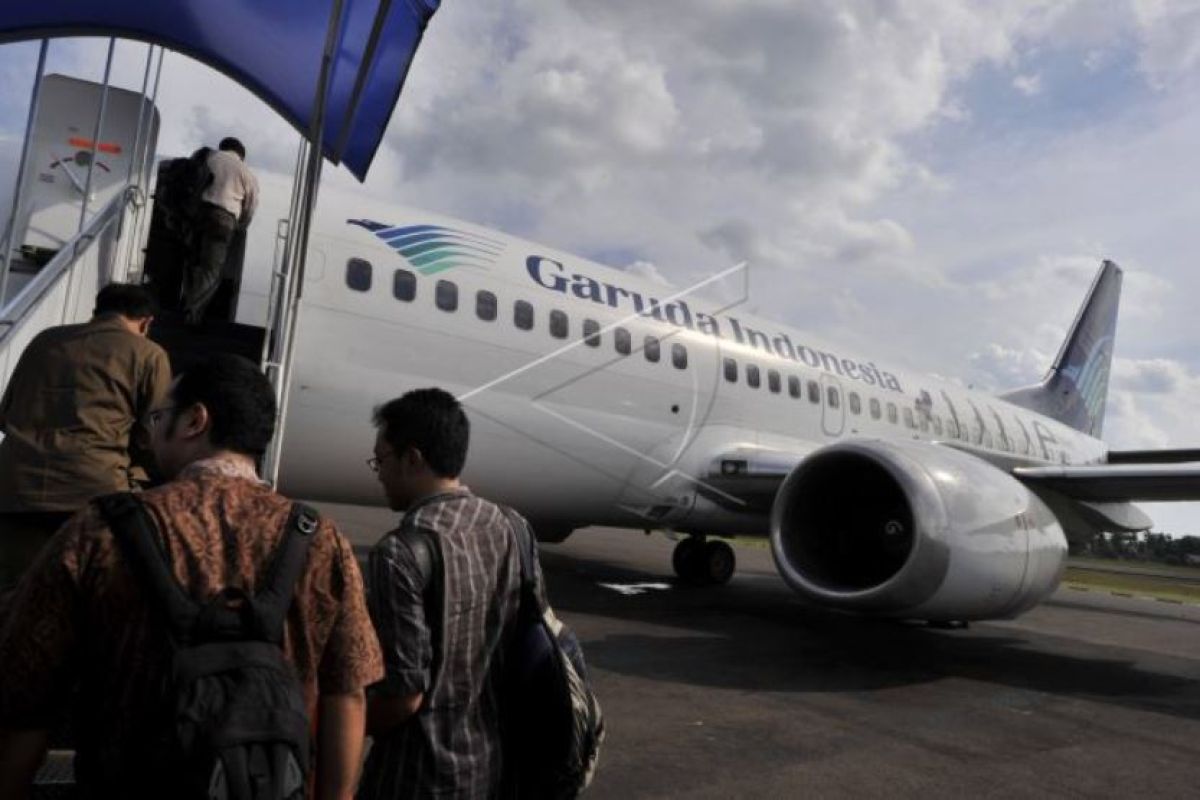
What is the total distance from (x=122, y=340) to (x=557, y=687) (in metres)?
1.92

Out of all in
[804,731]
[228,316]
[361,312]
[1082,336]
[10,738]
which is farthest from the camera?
[1082,336]

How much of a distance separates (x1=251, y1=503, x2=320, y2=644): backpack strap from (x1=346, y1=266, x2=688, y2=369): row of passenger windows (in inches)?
207

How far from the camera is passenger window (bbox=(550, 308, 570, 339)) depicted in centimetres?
775

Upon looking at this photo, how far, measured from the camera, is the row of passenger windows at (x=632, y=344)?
676 cm

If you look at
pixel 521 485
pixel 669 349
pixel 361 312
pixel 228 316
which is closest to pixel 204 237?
pixel 228 316

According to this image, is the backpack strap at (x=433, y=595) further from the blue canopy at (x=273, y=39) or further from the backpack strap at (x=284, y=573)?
the blue canopy at (x=273, y=39)

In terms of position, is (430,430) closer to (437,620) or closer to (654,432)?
(437,620)

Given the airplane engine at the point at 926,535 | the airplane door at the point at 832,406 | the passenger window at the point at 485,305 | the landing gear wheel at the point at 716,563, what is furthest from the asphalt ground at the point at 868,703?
the passenger window at the point at 485,305

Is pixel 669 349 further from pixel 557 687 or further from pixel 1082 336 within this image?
pixel 1082 336

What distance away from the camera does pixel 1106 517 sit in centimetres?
830

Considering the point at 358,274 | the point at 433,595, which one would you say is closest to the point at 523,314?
the point at 358,274

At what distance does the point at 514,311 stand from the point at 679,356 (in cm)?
205

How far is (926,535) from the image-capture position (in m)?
5.99

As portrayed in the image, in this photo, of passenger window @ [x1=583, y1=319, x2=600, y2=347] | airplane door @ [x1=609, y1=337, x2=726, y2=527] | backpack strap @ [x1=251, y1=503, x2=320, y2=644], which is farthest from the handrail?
airplane door @ [x1=609, y1=337, x2=726, y2=527]
